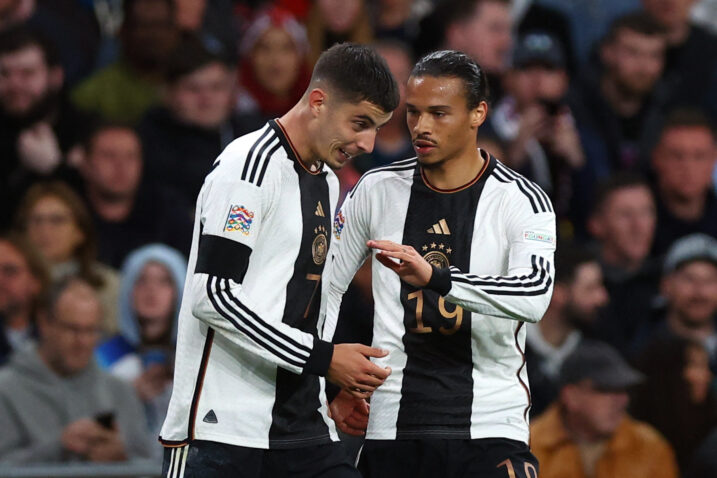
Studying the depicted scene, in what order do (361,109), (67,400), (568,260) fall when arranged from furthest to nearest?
1. (568,260)
2. (67,400)
3. (361,109)

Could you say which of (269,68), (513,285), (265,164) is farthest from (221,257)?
(269,68)

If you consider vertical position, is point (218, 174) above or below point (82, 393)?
above

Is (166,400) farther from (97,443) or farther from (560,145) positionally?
(560,145)

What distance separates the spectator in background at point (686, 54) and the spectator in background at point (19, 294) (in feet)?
17.3

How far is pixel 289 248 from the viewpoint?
3943mm

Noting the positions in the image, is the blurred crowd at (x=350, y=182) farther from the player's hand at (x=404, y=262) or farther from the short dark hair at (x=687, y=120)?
the player's hand at (x=404, y=262)

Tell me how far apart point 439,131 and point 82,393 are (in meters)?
2.97

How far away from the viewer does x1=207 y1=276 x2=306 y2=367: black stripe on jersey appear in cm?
372

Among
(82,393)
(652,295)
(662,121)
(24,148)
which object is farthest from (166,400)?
(662,121)

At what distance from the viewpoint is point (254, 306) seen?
149 inches

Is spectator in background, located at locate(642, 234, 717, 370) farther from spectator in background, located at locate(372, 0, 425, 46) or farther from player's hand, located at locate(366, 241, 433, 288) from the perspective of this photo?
player's hand, located at locate(366, 241, 433, 288)

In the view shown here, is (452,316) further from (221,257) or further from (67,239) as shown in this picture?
(67,239)

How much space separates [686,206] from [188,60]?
3.58 meters

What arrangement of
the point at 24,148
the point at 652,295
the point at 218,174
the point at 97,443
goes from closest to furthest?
the point at 218,174
the point at 97,443
the point at 24,148
the point at 652,295
